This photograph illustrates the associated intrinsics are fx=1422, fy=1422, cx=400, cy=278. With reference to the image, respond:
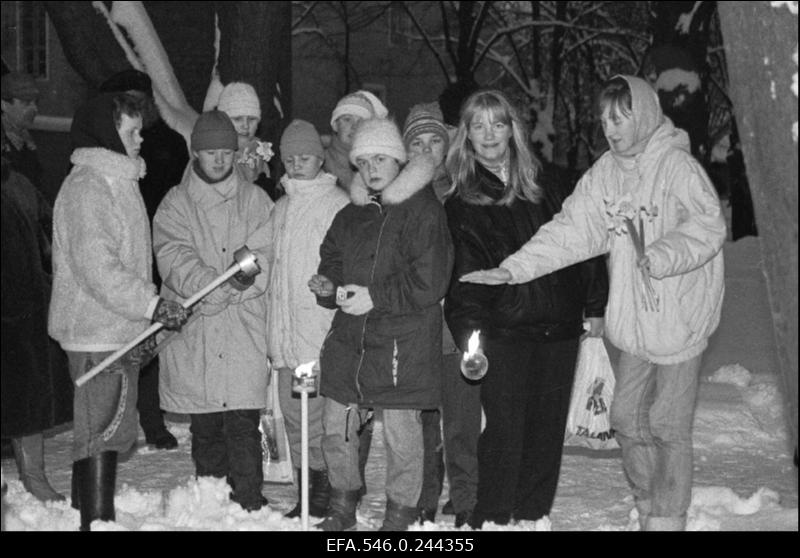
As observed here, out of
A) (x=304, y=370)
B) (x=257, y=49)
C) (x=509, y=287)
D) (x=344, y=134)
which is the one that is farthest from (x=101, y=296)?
(x=257, y=49)

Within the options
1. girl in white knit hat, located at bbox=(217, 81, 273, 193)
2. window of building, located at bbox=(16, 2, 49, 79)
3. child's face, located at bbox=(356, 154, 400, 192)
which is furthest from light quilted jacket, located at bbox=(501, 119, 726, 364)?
window of building, located at bbox=(16, 2, 49, 79)

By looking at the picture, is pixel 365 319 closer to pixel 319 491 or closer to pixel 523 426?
pixel 523 426

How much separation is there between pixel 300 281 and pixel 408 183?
0.78 metres

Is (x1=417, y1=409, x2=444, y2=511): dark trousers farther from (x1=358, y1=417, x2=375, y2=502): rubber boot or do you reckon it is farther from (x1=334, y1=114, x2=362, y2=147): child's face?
(x1=334, y1=114, x2=362, y2=147): child's face

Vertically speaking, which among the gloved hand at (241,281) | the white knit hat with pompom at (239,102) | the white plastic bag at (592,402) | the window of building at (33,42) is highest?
the window of building at (33,42)

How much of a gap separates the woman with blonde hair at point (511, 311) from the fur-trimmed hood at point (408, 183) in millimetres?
167

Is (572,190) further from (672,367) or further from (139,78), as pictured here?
(139,78)

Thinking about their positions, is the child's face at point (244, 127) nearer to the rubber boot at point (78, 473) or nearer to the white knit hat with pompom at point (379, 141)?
the white knit hat with pompom at point (379, 141)

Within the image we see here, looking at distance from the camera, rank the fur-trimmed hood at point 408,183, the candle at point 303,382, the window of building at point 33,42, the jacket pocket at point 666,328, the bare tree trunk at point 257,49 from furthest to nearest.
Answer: the window of building at point 33,42, the bare tree trunk at point 257,49, the fur-trimmed hood at point 408,183, the jacket pocket at point 666,328, the candle at point 303,382

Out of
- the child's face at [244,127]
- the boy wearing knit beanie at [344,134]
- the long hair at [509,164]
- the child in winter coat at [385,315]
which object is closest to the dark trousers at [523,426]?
the child in winter coat at [385,315]

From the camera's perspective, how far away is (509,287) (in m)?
6.26

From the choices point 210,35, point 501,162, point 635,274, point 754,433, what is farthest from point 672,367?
point 210,35

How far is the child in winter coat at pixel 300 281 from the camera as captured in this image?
6680 mm

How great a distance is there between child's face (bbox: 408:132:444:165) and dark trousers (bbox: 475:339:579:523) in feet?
4.01
